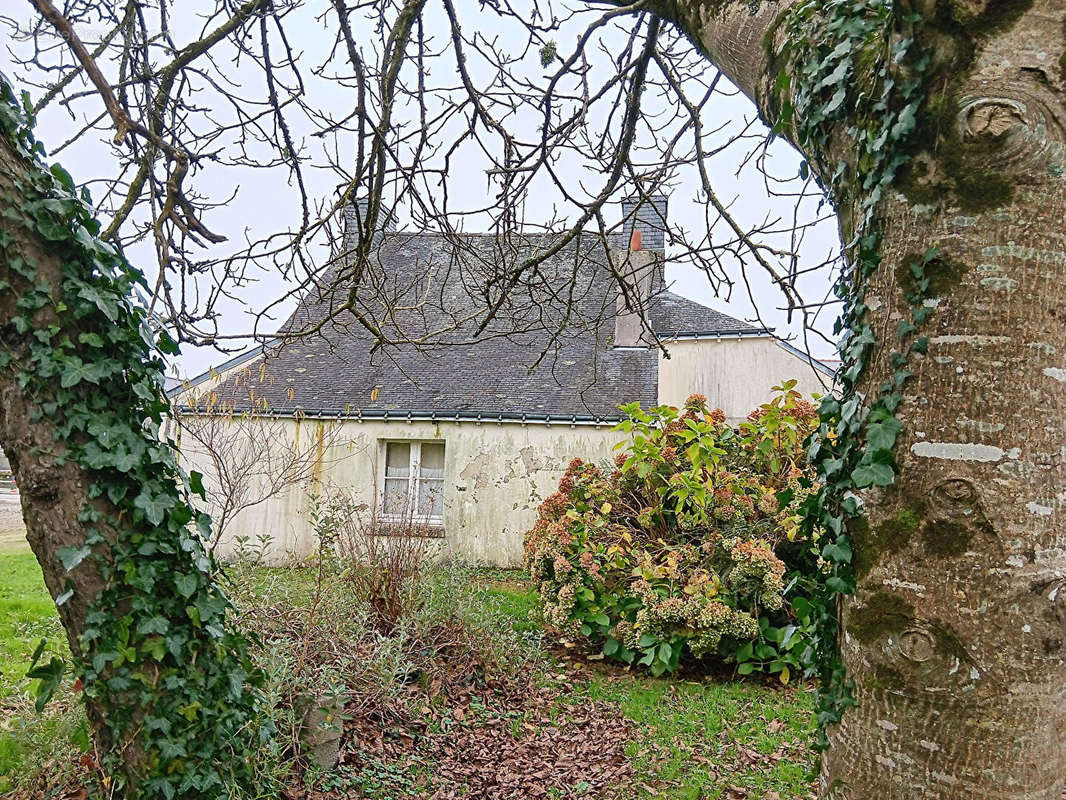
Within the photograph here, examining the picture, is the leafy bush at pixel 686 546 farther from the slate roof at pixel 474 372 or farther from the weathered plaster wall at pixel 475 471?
the slate roof at pixel 474 372

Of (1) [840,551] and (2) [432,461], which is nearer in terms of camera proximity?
(1) [840,551]

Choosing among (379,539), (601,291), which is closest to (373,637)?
(379,539)

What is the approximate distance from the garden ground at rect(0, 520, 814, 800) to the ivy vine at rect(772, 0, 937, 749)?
9.61ft

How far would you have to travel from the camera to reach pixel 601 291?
45.7ft

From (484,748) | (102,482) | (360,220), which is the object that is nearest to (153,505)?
(102,482)

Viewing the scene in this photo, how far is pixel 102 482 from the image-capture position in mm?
2668

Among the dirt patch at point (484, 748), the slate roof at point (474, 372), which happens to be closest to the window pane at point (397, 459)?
the slate roof at point (474, 372)

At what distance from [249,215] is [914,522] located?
426 centimetres

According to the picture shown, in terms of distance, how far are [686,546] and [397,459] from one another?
6869 millimetres

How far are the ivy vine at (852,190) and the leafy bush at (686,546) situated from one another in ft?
13.9

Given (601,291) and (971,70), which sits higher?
(601,291)

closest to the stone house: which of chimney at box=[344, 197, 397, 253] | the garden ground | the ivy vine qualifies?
chimney at box=[344, 197, 397, 253]

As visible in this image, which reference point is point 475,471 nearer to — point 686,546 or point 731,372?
point 731,372

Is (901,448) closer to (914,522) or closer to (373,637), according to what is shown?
(914,522)
